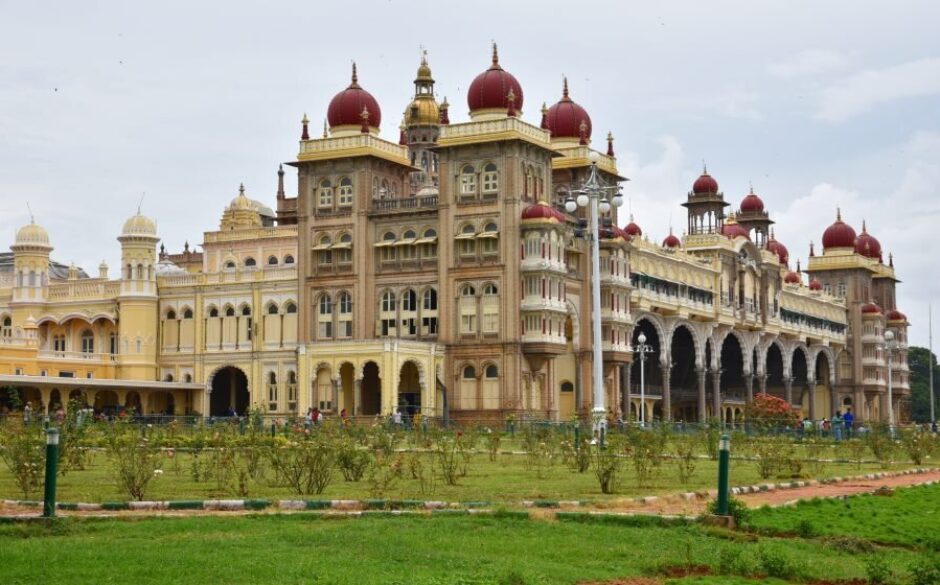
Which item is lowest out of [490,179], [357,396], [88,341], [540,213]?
[357,396]

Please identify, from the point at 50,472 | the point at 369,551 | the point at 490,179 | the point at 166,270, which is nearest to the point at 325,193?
the point at 490,179

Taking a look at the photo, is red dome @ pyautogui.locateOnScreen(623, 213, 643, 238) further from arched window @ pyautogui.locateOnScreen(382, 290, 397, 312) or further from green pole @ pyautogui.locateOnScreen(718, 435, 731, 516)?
green pole @ pyautogui.locateOnScreen(718, 435, 731, 516)

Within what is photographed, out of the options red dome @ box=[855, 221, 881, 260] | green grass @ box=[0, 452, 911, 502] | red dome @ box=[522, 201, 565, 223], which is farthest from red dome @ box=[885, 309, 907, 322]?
green grass @ box=[0, 452, 911, 502]

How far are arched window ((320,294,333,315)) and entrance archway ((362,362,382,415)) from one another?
4435mm

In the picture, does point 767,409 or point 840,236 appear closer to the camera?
point 767,409

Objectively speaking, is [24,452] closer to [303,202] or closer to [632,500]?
[632,500]

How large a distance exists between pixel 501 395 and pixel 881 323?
59936 millimetres

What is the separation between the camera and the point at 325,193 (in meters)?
73.8

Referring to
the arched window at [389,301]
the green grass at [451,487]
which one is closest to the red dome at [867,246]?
the arched window at [389,301]

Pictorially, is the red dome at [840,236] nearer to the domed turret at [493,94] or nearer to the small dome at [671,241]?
the small dome at [671,241]

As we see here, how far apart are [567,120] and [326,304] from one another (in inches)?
731

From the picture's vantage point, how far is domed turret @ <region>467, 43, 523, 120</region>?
69438mm

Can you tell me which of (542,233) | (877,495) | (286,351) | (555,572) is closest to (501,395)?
(542,233)

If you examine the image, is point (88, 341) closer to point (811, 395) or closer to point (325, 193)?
point (325, 193)
